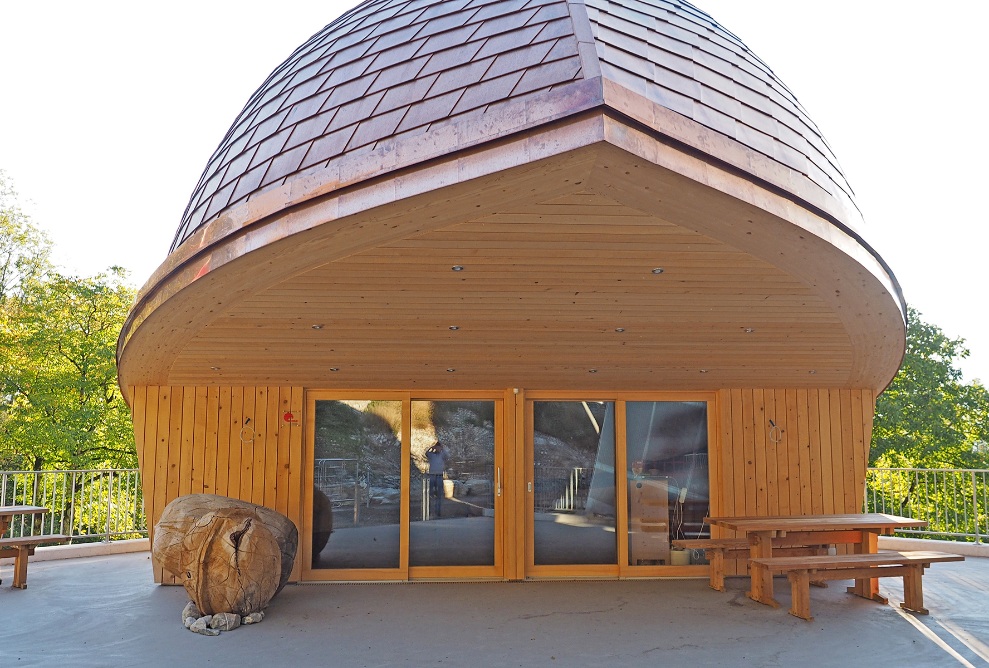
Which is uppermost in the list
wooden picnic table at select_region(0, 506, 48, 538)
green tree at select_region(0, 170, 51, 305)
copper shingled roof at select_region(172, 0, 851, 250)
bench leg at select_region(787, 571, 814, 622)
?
green tree at select_region(0, 170, 51, 305)

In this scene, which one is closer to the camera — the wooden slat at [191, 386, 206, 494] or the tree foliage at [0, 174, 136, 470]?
the wooden slat at [191, 386, 206, 494]

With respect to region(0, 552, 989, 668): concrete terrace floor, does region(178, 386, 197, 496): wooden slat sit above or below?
above

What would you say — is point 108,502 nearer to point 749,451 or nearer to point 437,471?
point 437,471

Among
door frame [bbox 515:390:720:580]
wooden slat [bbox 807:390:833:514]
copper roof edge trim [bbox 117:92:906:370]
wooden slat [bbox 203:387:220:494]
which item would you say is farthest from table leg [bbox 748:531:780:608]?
wooden slat [bbox 203:387:220:494]

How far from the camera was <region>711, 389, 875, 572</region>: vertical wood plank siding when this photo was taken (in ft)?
28.6

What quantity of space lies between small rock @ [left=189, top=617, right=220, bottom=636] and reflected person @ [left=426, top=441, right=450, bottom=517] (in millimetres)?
2799

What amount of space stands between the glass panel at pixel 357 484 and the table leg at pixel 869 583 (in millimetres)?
4718

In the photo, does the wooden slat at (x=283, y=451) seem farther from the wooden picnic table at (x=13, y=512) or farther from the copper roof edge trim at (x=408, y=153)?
the copper roof edge trim at (x=408, y=153)

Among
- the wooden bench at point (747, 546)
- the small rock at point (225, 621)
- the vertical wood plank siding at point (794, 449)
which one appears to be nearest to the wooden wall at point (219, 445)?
the small rock at point (225, 621)

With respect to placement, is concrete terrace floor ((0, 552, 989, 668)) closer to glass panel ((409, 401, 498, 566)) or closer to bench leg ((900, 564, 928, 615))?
bench leg ((900, 564, 928, 615))

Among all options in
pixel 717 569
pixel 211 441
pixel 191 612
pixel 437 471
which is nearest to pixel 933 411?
pixel 717 569

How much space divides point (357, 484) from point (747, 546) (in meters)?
4.14

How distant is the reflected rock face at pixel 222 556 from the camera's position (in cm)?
639

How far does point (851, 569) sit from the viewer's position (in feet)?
23.0
